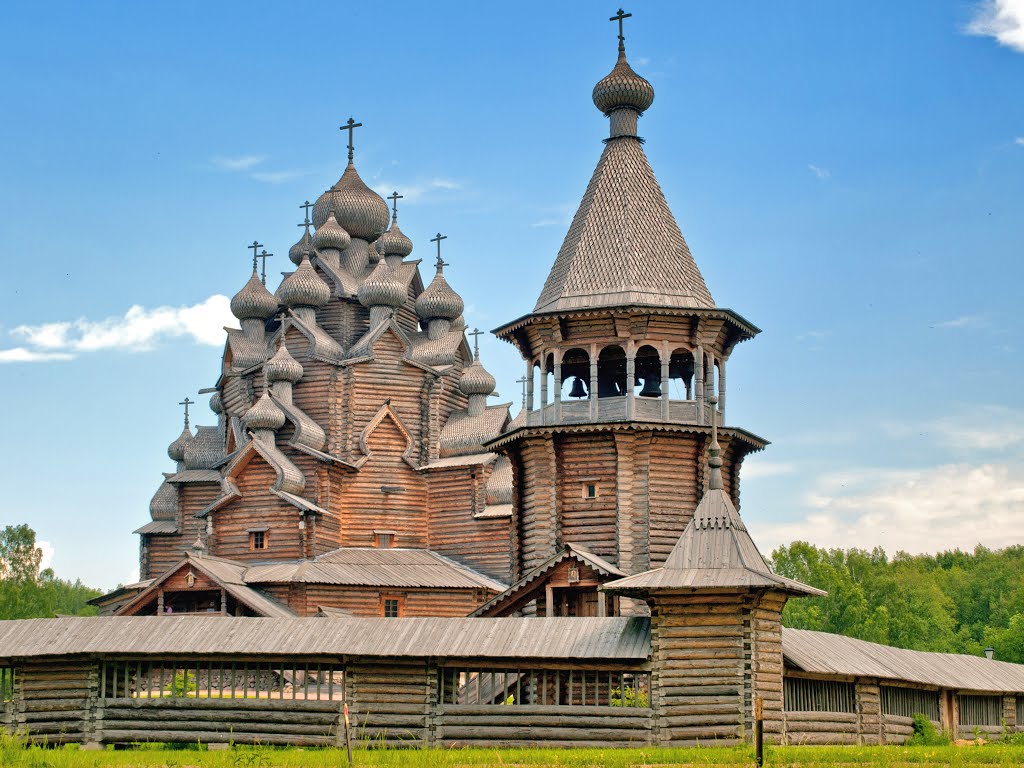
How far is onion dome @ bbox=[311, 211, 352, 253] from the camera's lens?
45.5 metres

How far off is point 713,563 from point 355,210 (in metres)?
26.4

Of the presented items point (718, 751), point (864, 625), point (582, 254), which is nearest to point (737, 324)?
point (582, 254)

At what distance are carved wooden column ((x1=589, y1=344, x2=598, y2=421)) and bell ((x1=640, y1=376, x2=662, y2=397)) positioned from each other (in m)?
2.23

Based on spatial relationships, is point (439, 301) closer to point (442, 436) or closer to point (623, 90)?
point (442, 436)

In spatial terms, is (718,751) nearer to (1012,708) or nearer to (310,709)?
(310,709)

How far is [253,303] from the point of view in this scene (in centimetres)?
4519

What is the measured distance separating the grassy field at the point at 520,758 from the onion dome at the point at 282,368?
20822mm

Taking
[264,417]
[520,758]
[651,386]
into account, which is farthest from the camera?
[264,417]

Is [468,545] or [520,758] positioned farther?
[468,545]

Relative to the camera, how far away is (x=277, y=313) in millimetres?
45562

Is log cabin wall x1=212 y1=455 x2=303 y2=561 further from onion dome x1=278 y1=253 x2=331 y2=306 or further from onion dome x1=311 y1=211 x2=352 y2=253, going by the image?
onion dome x1=311 y1=211 x2=352 y2=253

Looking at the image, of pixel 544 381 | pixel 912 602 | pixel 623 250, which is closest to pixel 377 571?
Result: pixel 544 381

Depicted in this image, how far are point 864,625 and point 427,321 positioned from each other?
69.5ft

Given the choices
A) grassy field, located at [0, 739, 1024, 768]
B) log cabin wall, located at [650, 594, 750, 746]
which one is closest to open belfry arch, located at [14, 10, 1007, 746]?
log cabin wall, located at [650, 594, 750, 746]
